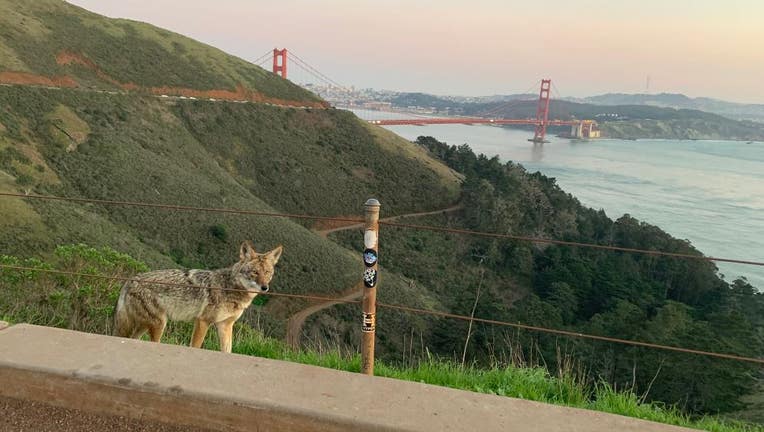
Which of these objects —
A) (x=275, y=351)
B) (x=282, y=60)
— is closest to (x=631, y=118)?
(x=282, y=60)

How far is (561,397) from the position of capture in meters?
3.52

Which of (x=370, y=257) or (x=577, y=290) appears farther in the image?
(x=577, y=290)

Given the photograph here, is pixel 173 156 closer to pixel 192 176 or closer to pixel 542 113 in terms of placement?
pixel 192 176

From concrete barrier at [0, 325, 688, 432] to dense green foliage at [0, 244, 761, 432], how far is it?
65cm

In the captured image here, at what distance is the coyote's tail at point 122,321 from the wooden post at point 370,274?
5.40ft

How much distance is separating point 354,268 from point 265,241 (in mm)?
4559

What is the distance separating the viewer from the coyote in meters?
3.78

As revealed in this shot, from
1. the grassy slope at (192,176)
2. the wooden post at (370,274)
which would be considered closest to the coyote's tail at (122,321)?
the wooden post at (370,274)

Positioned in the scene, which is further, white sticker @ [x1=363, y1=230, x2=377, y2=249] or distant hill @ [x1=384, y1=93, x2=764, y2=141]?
distant hill @ [x1=384, y1=93, x2=764, y2=141]

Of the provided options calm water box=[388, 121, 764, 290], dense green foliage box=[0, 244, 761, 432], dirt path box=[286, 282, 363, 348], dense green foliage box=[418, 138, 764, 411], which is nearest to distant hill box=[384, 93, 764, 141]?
calm water box=[388, 121, 764, 290]

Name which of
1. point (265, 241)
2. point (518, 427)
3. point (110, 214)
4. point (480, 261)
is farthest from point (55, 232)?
point (480, 261)

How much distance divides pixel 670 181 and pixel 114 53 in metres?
65.1

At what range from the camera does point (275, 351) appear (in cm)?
416

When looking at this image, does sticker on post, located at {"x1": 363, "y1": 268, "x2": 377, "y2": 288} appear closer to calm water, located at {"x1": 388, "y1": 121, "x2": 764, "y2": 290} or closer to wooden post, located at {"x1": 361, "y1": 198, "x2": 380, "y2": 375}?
wooden post, located at {"x1": 361, "y1": 198, "x2": 380, "y2": 375}
